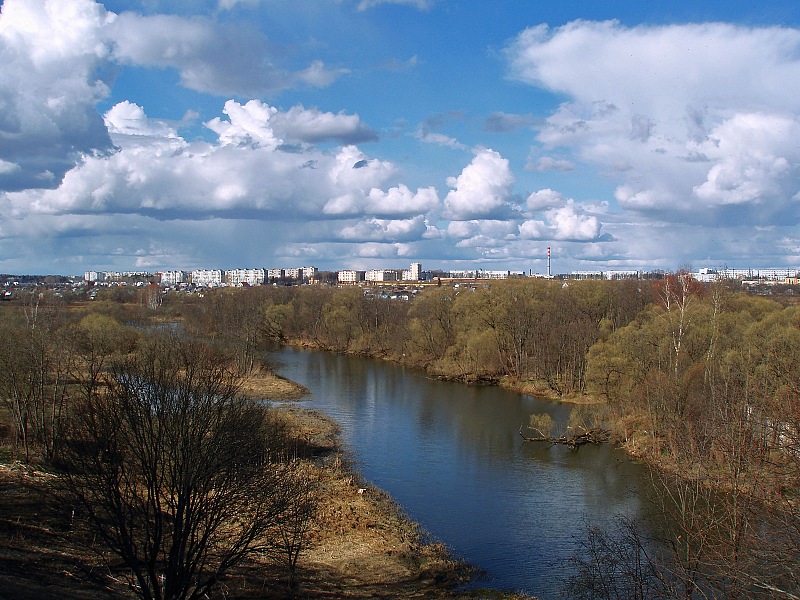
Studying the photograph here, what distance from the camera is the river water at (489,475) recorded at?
57.2 feet

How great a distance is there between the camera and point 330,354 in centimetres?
6144

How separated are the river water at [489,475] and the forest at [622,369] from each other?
123 cm

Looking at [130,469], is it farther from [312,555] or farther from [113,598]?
[312,555]

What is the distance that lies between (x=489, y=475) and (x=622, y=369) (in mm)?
12537

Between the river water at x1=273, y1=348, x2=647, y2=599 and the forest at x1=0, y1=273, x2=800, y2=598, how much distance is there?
Answer: 1.23 m

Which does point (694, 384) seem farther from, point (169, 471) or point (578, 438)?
point (169, 471)

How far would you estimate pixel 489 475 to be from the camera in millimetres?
23766

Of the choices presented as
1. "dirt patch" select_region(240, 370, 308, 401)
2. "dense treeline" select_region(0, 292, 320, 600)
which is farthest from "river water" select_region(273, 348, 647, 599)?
"dense treeline" select_region(0, 292, 320, 600)

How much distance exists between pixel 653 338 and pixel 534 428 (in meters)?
7.23

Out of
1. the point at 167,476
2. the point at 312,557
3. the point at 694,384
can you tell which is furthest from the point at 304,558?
the point at 694,384

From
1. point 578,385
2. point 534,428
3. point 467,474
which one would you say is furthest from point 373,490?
point 578,385

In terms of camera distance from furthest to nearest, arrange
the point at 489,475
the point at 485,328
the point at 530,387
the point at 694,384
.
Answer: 1. the point at 485,328
2. the point at 530,387
3. the point at 694,384
4. the point at 489,475

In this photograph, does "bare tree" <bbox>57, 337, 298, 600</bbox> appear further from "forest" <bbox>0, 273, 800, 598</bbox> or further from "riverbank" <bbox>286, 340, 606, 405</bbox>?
"riverbank" <bbox>286, 340, 606, 405</bbox>

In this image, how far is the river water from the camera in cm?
1744
